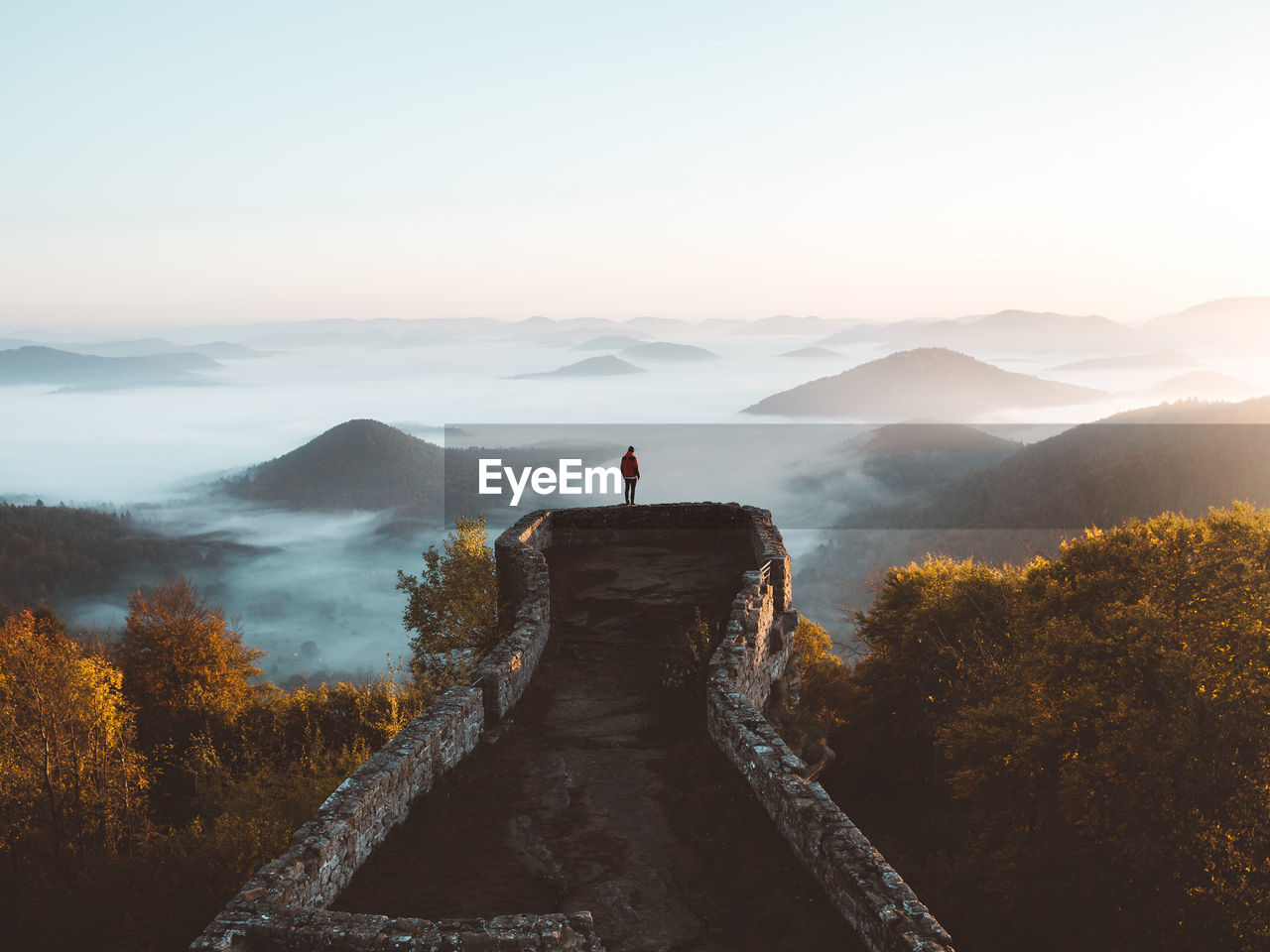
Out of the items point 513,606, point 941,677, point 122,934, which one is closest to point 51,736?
point 122,934

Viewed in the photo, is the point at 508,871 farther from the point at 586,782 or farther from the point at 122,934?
the point at 122,934

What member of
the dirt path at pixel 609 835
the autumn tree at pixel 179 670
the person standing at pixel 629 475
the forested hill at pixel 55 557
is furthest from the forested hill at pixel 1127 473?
the forested hill at pixel 55 557

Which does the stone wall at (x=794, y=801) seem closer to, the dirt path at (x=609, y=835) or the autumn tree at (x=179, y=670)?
the dirt path at (x=609, y=835)

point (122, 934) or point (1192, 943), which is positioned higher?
point (1192, 943)

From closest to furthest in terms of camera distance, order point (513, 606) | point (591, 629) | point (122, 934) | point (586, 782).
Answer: point (586, 782) < point (591, 629) < point (513, 606) < point (122, 934)

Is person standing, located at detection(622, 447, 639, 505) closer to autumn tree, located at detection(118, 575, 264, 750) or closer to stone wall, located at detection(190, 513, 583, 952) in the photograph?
stone wall, located at detection(190, 513, 583, 952)

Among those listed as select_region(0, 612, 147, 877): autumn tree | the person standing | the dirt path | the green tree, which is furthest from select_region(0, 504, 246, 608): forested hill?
the dirt path
